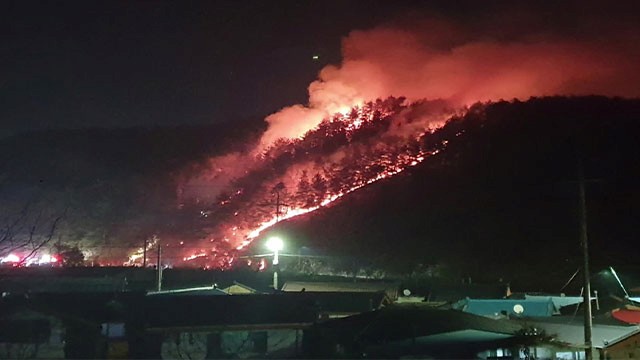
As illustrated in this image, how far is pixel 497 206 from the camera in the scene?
5159 cm

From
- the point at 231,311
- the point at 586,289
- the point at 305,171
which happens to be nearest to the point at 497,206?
the point at 305,171

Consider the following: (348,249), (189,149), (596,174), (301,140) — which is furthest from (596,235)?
(189,149)

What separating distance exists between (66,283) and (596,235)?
33754 mm

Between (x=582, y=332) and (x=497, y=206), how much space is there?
3664 centimetres

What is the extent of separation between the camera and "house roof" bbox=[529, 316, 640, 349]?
15000 mm

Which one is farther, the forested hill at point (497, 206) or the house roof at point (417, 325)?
the forested hill at point (497, 206)

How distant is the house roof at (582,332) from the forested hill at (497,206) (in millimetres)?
19920

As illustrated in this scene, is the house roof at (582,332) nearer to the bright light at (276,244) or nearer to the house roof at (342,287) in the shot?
the house roof at (342,287)

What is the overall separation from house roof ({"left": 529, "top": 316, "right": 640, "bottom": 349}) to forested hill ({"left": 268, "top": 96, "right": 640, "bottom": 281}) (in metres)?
19.9

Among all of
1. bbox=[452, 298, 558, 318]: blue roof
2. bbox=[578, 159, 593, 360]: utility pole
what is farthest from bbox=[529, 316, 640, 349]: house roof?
bbox=[452, 298, 558, 318]: blue roof

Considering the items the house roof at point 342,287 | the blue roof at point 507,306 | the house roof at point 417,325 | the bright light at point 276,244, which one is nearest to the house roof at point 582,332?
the house roof at point 417,325

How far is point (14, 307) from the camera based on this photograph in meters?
14.0

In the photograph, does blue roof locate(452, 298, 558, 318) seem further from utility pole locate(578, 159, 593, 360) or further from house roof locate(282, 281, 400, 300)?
utility pole locate(578, 159, 593, 360)

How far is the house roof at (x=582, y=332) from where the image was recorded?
1500cm
